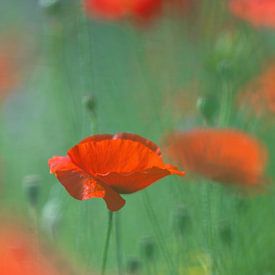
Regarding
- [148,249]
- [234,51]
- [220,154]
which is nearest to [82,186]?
[148,249]

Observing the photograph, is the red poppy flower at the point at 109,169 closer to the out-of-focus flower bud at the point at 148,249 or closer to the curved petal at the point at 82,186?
the curved petal at the point at 82,186

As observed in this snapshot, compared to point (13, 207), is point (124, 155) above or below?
above

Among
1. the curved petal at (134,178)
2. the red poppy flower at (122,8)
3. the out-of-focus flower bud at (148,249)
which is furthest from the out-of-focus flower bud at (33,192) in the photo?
the red poppy flower at (122,8)

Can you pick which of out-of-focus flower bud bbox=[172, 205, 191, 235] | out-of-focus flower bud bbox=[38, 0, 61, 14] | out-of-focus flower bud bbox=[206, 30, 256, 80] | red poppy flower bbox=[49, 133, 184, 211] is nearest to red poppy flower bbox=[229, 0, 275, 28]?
out-of-focus flower bud bbox=[206, 30, 256, 80]

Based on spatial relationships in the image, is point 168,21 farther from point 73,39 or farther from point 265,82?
point 265,82

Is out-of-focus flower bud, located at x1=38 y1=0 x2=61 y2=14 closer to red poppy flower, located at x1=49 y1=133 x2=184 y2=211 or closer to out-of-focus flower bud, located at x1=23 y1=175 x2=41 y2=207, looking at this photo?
out-of-focus flower bud, located at x1=23 y1=175 x2=41 y2=207

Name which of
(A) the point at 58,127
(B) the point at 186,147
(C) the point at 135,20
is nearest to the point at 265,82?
(C) the point at 135,20

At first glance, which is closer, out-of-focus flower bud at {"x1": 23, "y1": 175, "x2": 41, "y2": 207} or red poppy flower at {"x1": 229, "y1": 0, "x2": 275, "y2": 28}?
out-of-focus flower bud at {"x1": 23, "y1": 175, "x2": 41, "y2": 207}
